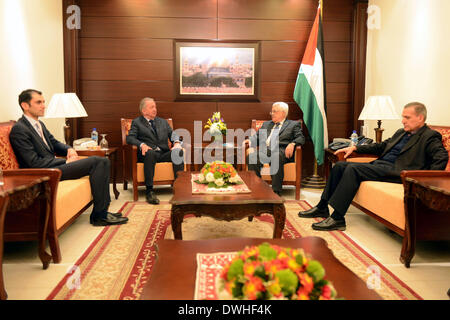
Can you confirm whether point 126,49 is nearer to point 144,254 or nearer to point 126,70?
point 126,70

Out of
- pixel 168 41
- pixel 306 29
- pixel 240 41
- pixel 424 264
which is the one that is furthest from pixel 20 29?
pixel 424 264

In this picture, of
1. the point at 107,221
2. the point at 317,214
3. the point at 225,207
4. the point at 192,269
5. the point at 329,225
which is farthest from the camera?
the point at 317,214

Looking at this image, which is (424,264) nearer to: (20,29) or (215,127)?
(215,127)

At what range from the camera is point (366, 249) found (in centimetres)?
329

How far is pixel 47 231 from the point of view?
2918mm

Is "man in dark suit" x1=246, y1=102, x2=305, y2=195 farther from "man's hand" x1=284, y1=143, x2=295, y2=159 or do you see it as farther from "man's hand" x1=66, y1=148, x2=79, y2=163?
"man's hand" x1=66, y1=148, x2=79, y2=163

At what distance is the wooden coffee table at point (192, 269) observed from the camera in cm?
163

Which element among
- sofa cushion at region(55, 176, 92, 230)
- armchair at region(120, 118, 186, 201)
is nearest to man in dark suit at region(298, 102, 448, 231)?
armchair at region(120, 118, 186, 201)

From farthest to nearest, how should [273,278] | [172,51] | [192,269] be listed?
[172,51] → [192,269] → [273,278]

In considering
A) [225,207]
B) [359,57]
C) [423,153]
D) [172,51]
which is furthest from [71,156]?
[359,57]

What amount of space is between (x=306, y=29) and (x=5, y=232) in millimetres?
5011

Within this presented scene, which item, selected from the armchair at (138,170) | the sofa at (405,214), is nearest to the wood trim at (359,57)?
the sofa at (405,214)

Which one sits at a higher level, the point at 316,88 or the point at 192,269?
the point at 316,88

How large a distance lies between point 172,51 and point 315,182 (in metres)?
2.99
